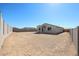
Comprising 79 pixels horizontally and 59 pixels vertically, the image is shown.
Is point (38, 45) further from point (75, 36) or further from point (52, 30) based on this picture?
point (75, 36)

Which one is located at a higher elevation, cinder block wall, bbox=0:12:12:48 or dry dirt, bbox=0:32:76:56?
cinder block wall, bbox=0:12:12:48

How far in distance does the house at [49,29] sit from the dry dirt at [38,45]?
72 mm

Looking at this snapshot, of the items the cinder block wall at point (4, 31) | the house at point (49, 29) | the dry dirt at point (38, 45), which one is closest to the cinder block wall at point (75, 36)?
the dry dirt at point (38, 45)

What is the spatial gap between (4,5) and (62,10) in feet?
3.33

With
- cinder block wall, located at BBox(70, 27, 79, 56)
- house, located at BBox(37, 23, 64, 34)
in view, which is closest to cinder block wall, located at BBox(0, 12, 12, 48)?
house, located at BBox(37, 23, 64, 34)

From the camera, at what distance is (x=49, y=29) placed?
428 centimetres

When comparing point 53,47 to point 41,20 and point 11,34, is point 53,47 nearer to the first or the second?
point 41,20

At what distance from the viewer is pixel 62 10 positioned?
166 inches

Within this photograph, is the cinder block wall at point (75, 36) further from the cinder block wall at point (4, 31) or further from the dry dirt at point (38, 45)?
the cinder block wall at point (4, 31)

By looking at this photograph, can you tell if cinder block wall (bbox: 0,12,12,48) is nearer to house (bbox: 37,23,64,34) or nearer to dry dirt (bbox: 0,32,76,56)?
dry dirt (bbox: 0,32,76,56)

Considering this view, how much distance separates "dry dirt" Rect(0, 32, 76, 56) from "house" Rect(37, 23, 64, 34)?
72 mm

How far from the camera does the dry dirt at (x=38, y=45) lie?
421 cm

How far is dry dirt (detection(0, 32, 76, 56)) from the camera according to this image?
4.21 m

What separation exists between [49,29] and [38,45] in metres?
0.35
